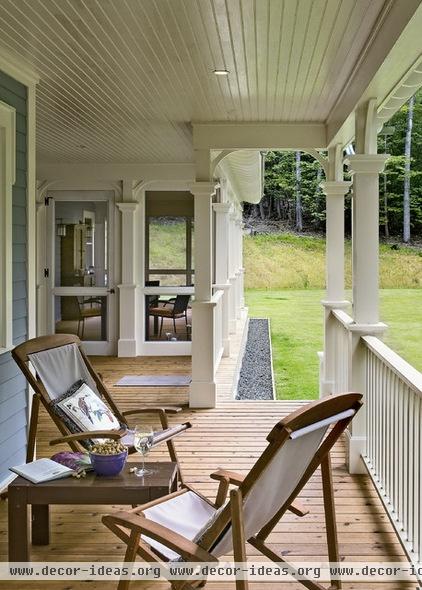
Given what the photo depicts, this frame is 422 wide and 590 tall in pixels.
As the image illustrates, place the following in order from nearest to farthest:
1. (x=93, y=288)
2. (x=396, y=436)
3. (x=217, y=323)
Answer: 1. (x=396, y=436)
2. (x=217, y=323)
3. (x=93, y=288)

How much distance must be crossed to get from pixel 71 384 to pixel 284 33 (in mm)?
2451

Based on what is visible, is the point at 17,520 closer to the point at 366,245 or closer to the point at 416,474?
the point at 416,474

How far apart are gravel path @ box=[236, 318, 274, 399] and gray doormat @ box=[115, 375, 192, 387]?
0.87 meters

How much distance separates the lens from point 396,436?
134 inches

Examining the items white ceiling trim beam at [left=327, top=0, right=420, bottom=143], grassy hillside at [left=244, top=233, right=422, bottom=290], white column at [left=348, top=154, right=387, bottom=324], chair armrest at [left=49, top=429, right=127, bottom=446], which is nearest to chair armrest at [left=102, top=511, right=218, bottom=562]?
chair armrest at [left=49, top=429, right=127, bottom=446]

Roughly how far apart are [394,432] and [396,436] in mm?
54

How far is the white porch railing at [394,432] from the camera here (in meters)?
3.00

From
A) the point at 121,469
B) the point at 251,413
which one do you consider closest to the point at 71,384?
the point at 121,469

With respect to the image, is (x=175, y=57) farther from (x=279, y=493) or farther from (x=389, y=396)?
(x=279, y=493)

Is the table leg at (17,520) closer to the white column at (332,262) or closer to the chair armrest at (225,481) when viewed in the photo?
the chair armrest at (225,481)

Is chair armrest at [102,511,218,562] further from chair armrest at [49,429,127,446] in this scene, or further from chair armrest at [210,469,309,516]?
chair armrest at [49,429,127,446]

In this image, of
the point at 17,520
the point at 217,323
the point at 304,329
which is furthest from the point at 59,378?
the point at 304,329

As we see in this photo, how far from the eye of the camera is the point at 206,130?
19.8 feet

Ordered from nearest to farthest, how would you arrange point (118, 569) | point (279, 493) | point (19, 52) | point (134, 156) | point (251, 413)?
point (279, 493) → point (118, 569) → point (19, 52) → point (251, 413) → point (134, 156)
